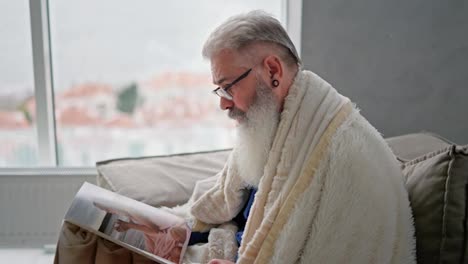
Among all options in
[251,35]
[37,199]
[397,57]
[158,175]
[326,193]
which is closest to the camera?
Result: [326,193]

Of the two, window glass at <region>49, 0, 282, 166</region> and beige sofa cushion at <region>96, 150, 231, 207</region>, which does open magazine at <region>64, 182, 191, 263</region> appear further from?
window glass at <region>49, 0, 282, 166</region>

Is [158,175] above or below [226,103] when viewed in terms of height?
below

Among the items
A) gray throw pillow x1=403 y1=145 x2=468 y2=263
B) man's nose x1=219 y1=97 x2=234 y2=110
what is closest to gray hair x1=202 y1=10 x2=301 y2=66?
man's nose x1=219 y1=97 x2=234 y2=110

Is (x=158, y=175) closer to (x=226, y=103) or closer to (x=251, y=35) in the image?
(x=226, y=103)

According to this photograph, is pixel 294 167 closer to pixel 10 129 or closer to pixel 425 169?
pixel 425 169

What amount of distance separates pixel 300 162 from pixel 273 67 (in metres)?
0.24

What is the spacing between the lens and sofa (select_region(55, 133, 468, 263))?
0.98 m

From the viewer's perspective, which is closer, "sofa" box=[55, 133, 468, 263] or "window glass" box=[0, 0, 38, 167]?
"sofa" box=[55, 133, 468, 263]

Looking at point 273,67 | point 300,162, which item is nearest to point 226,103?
point 273,67

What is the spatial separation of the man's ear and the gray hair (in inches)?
0.8

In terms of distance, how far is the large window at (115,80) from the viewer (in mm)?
2322

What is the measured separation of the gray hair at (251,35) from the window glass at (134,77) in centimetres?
131

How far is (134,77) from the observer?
2.40 m

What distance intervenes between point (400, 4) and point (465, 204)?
1.39m
